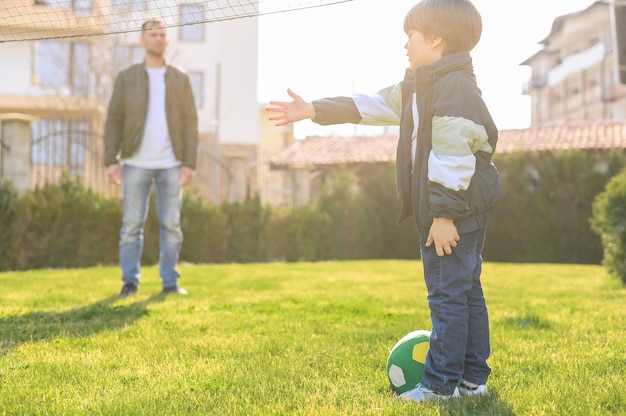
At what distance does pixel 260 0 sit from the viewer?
13.2ft

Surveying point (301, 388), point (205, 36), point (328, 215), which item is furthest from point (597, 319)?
point (205, 36)

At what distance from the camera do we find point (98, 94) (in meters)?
20.8

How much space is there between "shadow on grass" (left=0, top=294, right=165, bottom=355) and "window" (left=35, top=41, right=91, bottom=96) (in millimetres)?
17473

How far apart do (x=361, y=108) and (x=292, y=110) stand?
327 mm

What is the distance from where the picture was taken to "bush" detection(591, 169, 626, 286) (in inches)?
329

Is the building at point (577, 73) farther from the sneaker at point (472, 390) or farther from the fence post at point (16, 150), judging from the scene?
the sneaker at point (472, 390)

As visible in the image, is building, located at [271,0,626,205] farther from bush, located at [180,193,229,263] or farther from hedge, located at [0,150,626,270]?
bush, located at [180,193,229,263]

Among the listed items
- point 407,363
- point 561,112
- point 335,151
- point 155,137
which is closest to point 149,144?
point 155,137

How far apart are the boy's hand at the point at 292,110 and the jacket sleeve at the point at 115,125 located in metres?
3.43

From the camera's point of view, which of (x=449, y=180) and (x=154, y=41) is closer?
(x=449, y=180)

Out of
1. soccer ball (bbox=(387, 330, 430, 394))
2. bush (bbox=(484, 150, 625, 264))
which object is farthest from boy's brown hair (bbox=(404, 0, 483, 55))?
bush (bbox=(484, 150, 625, 264))

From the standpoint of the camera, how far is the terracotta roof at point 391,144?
70.8 ft

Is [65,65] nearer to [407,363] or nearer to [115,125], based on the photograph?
[115,125]

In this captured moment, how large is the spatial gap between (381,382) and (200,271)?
6929mm
